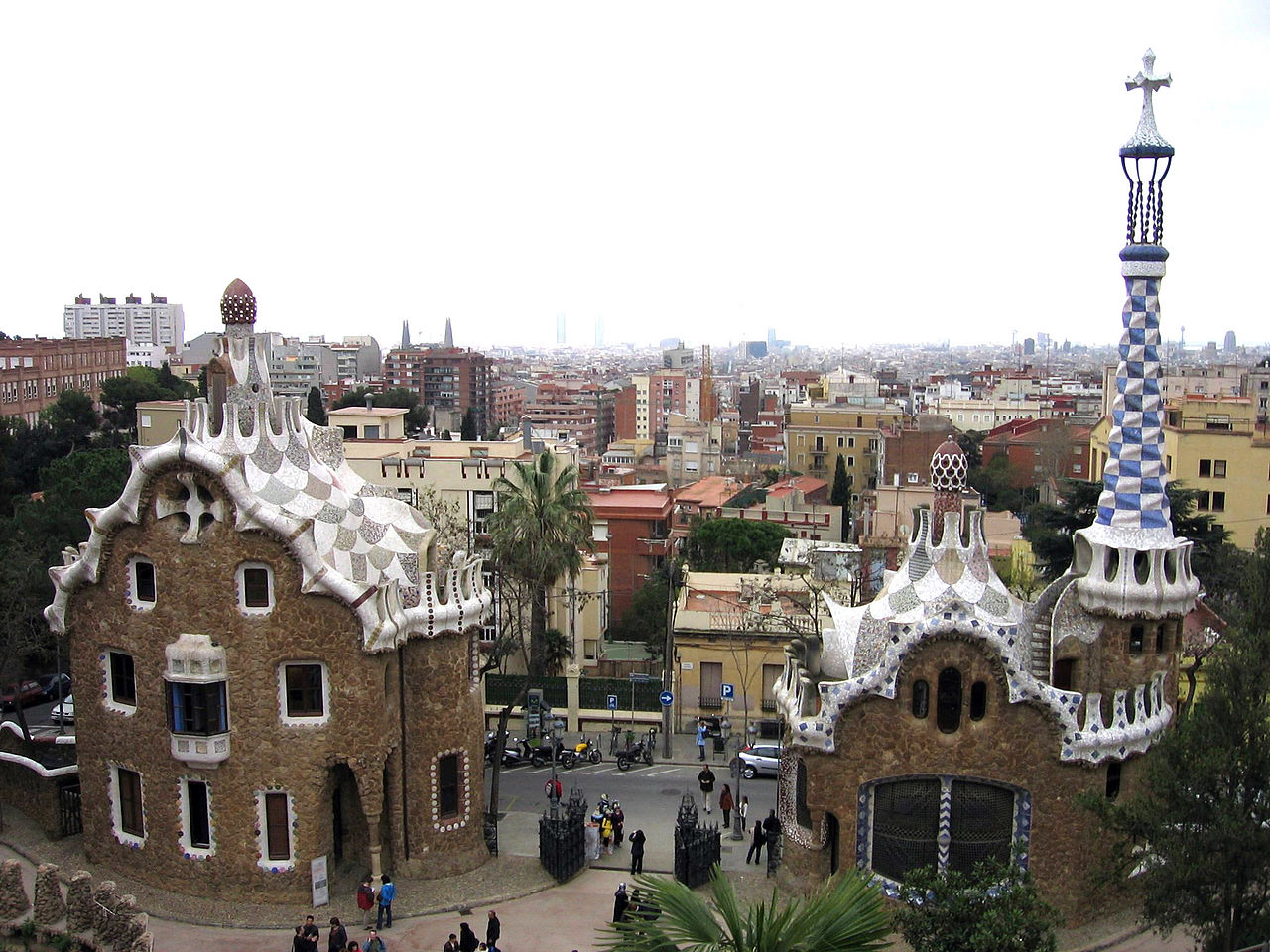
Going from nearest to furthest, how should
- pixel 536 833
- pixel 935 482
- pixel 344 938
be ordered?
pixel 344 938 → pixel 935 482 → pixel 536 833

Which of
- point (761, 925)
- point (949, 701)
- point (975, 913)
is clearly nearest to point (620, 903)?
point (949, 701)

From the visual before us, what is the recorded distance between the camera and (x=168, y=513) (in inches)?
975

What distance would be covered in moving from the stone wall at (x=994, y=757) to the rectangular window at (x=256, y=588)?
11.7 m

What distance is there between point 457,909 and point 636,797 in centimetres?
791

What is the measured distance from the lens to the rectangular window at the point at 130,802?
2605 centimetres

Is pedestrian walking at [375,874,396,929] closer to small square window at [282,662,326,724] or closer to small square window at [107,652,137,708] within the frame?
small square window at [282,662,326,724]

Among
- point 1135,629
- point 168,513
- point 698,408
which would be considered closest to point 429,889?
point 168,513

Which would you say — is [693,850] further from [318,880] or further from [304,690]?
[304,690]

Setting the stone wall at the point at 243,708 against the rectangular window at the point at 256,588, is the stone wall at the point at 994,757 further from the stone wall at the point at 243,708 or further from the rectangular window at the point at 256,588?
the rectangular window at the point at 256,588

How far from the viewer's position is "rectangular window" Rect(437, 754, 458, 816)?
26359 mm

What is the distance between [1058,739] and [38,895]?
19.3 metres

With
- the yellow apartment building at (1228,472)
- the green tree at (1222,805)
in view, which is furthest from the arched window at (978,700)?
the yellow apartment building at (1228,472)

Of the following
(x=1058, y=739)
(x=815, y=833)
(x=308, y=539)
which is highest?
(x=308, y=539)

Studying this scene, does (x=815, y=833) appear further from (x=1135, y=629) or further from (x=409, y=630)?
(x=409, y=630)
